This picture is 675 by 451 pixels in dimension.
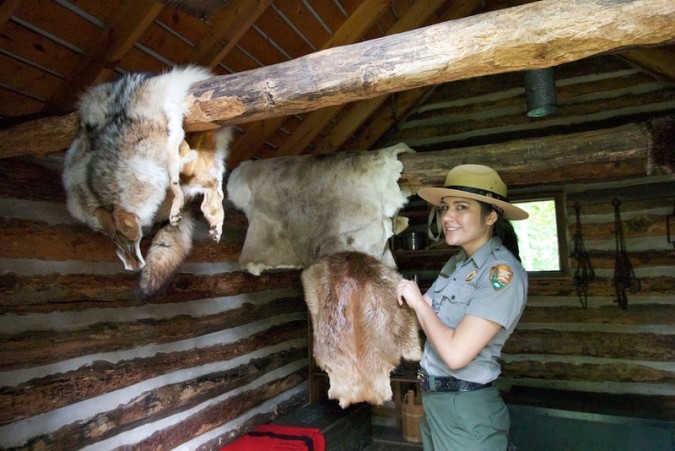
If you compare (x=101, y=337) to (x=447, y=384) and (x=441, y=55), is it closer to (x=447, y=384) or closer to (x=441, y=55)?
(x=447, y=384)

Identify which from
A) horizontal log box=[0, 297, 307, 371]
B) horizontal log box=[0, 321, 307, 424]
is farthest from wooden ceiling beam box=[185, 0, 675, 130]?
horizontal log box=[0, 321, 307, 424]

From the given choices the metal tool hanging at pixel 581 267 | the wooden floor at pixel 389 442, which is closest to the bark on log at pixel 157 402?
the wooden floor at pixel 389 442

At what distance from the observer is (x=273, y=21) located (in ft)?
8.82

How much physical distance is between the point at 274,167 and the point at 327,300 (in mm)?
872

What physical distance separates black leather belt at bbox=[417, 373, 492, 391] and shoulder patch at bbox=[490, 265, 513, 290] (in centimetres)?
46

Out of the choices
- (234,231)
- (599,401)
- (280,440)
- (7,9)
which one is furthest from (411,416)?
(7,9)

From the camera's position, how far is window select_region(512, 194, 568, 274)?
13.6 ft

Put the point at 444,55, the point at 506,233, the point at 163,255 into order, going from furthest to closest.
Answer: the point at 506,233 < the point at 163,255 < the point at 444,55

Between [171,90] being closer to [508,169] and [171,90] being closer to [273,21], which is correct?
[273,21]

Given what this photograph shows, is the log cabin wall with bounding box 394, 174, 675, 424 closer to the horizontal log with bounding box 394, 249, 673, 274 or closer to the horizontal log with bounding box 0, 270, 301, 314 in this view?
the horizontal log with bounding box 394, 249, 673, 274

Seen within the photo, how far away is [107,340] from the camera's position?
2.50 m

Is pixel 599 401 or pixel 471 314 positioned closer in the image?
pixel 471 314

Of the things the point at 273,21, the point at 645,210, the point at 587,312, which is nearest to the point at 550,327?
the point at 587,312

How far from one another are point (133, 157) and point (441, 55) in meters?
1.18
